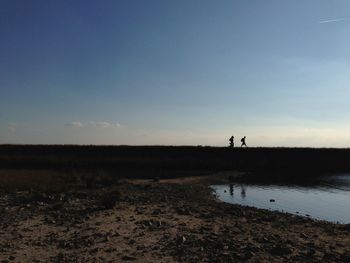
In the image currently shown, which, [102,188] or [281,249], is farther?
[102,188]

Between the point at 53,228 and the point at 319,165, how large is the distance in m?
46.9

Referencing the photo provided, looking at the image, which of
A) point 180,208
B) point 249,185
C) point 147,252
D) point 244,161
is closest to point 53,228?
point 147,252

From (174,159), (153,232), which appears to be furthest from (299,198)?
(174,159)

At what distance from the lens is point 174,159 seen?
55.6 meters

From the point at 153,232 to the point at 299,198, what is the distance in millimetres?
15472

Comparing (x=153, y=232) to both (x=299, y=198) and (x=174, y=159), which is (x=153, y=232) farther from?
(x=174, y=159)

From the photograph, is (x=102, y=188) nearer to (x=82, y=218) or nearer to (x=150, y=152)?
(x=82, y=218)

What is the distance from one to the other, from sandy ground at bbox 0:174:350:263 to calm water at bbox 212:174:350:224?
338 cm

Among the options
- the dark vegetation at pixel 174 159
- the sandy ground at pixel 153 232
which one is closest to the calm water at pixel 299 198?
the sandy ground at pixel 153 232

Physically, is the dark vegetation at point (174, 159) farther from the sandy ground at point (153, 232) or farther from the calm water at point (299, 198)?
the sandy ground at point (153, 232)

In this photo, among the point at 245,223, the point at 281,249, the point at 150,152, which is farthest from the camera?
the point at 150,152

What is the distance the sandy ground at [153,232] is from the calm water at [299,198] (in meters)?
3.38

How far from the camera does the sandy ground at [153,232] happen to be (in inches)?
523

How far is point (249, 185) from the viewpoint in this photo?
36.5m
